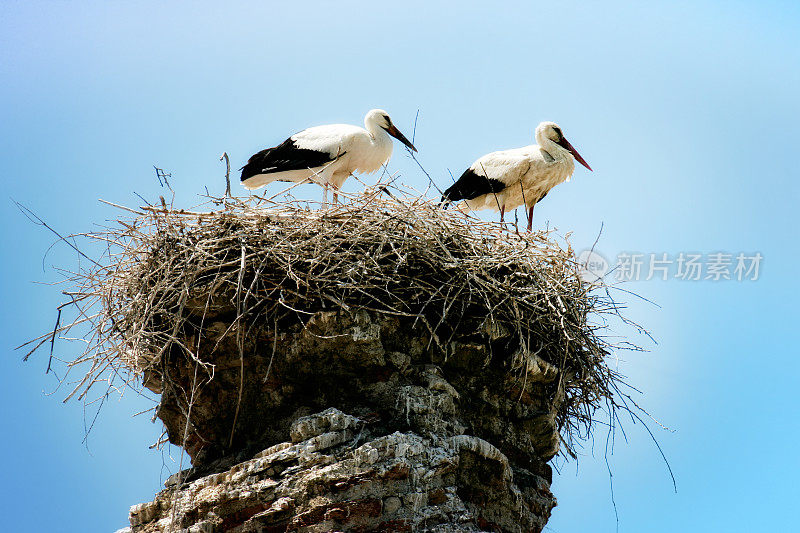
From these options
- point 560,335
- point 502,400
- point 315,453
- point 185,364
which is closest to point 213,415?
point 185,364

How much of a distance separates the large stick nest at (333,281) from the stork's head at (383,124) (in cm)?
280

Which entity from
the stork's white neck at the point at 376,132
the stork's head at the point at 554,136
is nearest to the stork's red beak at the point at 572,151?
the stork's head at the point at 554,136

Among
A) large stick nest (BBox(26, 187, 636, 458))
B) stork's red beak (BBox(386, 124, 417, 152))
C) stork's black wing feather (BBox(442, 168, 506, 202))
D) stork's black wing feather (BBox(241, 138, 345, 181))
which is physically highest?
stork's red beak (BBox(386, 124, 417, 152))

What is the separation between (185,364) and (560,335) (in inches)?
96.9

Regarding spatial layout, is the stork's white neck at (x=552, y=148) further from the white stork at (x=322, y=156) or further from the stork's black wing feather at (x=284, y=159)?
the stork's black wing feather at (x=284, y=159)

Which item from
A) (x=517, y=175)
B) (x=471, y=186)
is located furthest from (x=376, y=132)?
(x=517, y=175)

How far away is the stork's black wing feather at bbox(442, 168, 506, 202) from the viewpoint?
931 cm

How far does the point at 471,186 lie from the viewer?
9.41m

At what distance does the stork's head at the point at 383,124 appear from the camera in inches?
356

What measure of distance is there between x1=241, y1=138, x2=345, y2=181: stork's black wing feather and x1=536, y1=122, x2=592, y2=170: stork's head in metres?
2.24

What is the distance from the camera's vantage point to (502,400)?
598cm

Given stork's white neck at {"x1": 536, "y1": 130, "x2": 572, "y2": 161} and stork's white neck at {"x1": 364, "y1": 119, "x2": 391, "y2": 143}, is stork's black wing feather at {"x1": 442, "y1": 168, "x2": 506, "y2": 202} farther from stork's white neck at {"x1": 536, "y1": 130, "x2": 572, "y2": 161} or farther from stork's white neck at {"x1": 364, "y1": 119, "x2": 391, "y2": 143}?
stork's white neck at {"x1": 364, "y1": 119, "x2": 391, "y2": 143}

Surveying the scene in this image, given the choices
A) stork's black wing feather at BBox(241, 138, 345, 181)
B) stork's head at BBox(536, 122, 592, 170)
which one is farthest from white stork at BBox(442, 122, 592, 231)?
stork's black wing feather at BBox(241, 138, 345, 181)

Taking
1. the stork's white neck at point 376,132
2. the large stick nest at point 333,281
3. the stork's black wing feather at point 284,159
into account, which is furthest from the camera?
the stork's white neck at point 376,132
